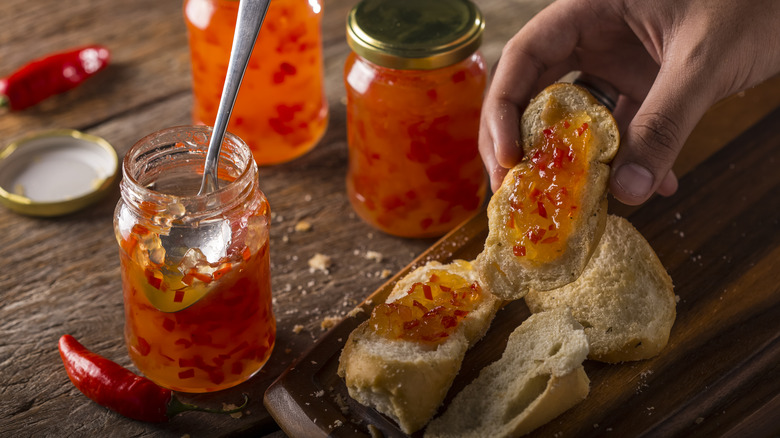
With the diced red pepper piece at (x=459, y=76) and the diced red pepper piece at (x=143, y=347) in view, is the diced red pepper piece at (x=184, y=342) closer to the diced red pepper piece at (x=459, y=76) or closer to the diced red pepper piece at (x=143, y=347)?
the diced red pepper piece at (x=143, y=347)

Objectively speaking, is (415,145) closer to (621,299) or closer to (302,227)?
(302,227)

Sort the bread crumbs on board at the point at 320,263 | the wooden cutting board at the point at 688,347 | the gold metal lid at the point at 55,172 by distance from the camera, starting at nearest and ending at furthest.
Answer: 1. the wooden cutting board at the point at 688,347
2. the bread crumbs on board at the point at 320,263
3. the gold metal lid at the point at 55,172

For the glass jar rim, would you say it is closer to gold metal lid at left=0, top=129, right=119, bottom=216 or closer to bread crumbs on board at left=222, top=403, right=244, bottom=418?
bread crumbs on board at left=222, top=403, right=244, bottom=418

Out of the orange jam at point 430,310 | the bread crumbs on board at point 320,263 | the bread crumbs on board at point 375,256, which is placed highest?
the orange jam at point 430,310

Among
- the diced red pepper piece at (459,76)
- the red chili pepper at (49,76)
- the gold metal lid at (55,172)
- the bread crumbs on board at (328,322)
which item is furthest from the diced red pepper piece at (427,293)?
the red chili pepper at (49,76)

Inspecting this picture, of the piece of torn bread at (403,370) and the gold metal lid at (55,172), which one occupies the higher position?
the piece of torn bread at (403,370)

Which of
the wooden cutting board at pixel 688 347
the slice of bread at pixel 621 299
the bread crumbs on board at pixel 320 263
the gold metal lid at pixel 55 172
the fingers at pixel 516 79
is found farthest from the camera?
the gold metal lid at pixel 55 172

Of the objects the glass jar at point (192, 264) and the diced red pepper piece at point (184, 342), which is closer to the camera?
the glass jar at point (192, 264)
